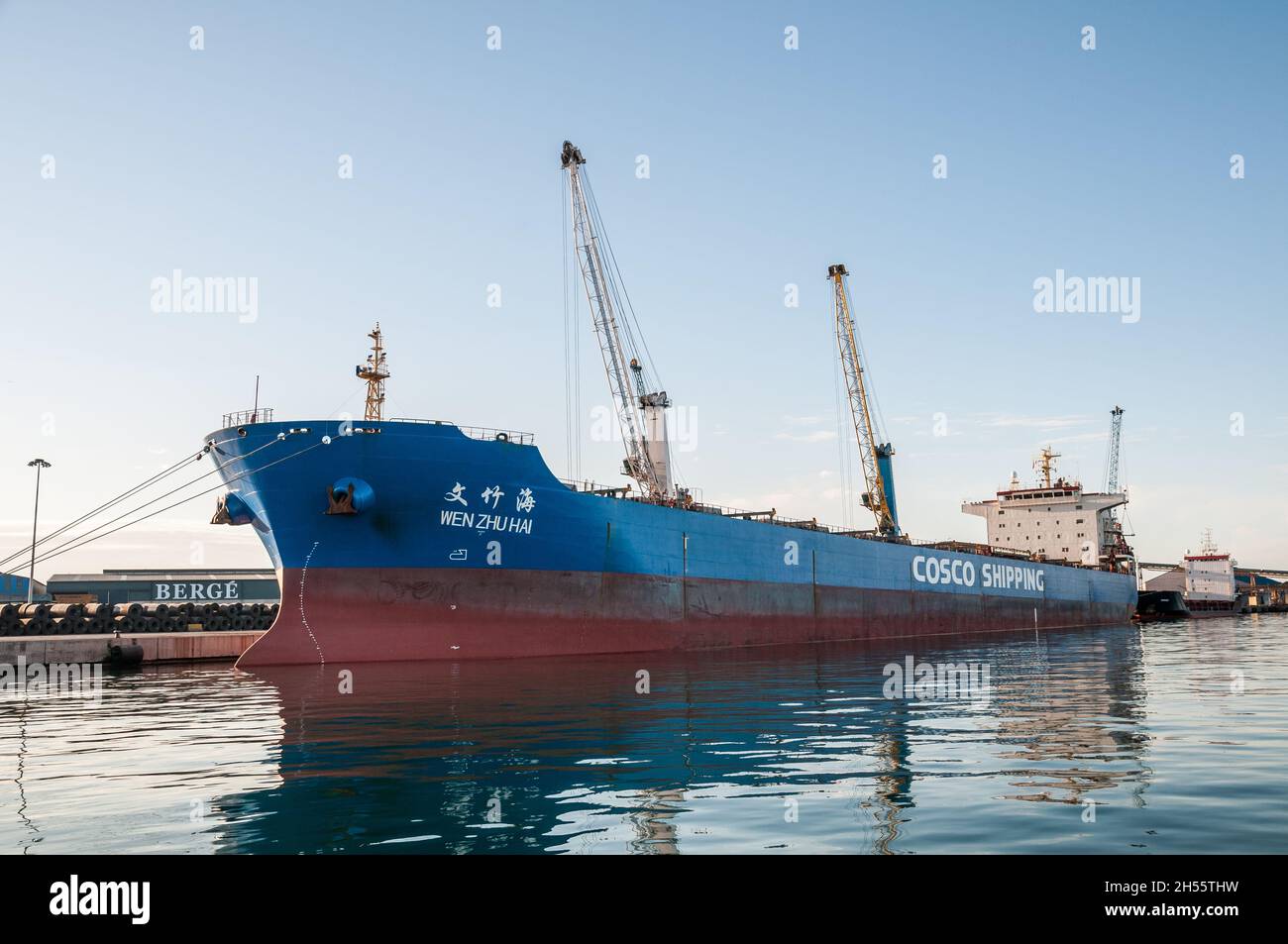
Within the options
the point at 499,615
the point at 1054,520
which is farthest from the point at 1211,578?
the point at 499,615

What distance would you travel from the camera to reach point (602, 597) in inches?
1305

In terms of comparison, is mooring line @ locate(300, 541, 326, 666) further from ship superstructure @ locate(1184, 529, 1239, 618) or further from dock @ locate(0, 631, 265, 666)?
ship superstructure @ locate(1184, 529, 1239, 618)

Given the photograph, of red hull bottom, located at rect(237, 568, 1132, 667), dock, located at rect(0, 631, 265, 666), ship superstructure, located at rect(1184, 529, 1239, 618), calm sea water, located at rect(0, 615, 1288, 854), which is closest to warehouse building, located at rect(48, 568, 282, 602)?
dock, located at rect(0, 631, 265, 666)

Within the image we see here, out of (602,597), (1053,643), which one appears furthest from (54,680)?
(1053,643)

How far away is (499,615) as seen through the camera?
30453mm

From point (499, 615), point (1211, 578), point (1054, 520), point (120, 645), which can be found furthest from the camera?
point (1211, 578)

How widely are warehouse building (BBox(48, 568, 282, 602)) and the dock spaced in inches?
1956

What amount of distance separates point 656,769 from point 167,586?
8483 cm

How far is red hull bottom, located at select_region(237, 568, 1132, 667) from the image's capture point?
95.4ft

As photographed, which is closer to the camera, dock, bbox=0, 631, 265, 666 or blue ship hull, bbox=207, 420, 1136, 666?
blue ship hull, bbox=207, 420, 1136, 666

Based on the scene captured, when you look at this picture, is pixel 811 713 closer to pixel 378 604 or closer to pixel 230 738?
pixel 230 738

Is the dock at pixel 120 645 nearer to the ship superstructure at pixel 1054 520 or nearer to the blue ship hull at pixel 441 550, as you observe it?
the blue ship hull at pixel 441 550

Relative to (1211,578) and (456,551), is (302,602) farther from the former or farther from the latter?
(1211,578)
